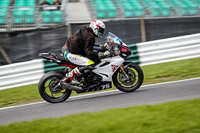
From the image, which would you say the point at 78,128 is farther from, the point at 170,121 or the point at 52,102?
the point at 52,102

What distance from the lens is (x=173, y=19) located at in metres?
11.3

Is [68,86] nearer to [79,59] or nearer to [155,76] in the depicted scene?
[79,59]

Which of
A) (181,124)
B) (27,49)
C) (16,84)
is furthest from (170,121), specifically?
(27,49)

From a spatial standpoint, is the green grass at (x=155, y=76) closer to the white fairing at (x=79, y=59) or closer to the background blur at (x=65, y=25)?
the white fairing at (x=79, y=59)

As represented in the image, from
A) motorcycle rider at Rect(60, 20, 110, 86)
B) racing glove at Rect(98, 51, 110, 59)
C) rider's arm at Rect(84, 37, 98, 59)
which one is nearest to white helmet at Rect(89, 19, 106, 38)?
motorcycle rider at Rect(60, 20, 110, 86)

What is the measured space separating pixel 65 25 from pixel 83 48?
4712mm

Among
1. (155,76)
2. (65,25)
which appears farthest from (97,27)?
(65,25)

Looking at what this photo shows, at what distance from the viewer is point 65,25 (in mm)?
11180

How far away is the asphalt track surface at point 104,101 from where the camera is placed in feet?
19.0

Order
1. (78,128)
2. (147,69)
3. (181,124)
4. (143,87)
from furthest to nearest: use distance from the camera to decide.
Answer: (147,69) → (143,87) → (78,128) → (181,124)

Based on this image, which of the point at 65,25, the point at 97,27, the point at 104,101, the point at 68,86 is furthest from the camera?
the point at 65,25

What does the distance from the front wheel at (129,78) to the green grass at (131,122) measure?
1730 millimetres

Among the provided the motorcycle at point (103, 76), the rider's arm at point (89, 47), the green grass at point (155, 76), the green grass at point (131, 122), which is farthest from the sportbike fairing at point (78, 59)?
the green grass at point (131, 122)

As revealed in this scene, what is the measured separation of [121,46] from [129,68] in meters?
0.54
